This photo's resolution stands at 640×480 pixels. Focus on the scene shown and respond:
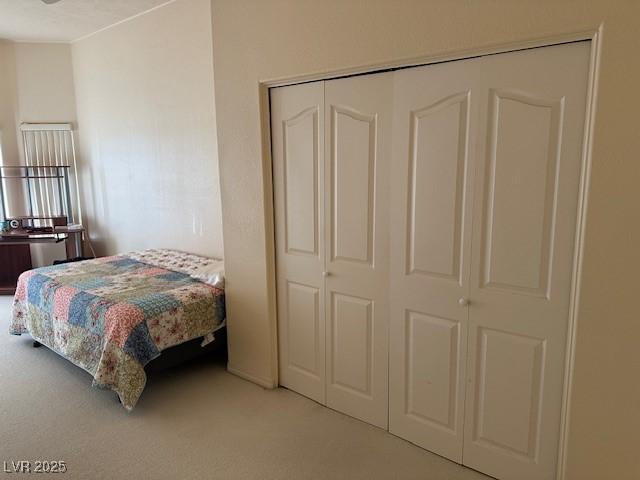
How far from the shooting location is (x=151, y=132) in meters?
4.35

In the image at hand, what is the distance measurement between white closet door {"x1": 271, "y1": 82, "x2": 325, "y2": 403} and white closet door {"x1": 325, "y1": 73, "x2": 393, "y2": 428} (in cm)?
7

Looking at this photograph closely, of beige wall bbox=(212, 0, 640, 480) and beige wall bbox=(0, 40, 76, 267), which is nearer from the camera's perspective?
beige wall bbox=(212, 0, 640, 480)

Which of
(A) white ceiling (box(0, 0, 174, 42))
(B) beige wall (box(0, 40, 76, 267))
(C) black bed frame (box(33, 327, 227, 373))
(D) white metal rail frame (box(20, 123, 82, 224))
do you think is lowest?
(C) black bed frame (box(33, 327, 227, 373))

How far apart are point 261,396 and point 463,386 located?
4.20ft

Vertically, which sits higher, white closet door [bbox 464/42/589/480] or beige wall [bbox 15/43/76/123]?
beige wall [bbox 15/43/76/123]

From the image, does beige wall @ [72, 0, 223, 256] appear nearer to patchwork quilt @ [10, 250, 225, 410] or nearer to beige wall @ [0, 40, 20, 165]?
beige wall @ [0, 40, 20, 165]

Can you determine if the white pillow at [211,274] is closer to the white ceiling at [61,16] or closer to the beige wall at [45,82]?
the white ceiling at [61,16]

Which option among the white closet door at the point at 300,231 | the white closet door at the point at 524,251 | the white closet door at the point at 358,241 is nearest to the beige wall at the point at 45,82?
the white closet door at the point at 300,231

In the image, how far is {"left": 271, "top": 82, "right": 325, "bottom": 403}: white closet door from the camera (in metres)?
2.46

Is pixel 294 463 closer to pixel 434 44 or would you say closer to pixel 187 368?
pixel 187 368

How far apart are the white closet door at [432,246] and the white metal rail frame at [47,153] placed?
4.58 meters

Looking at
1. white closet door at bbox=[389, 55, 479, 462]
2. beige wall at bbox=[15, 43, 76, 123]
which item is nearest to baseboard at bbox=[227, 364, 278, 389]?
white closet door at bbox=[389, 55, 479, 462]

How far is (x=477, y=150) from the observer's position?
1.89m

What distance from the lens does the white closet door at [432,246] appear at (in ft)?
6.40
